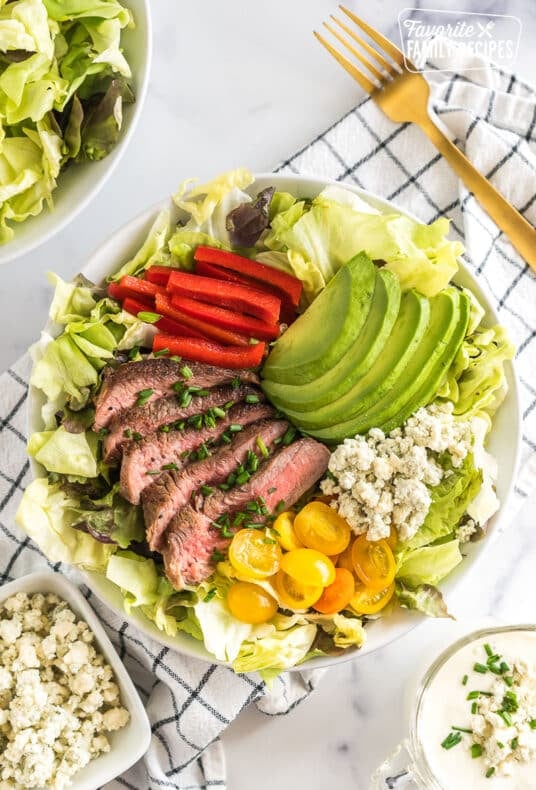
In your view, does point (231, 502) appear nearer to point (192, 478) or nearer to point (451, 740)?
point (192, 478)

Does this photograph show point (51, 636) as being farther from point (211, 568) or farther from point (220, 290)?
point (220, 290)

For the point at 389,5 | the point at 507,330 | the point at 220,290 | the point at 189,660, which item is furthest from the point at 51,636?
the point at 389,5

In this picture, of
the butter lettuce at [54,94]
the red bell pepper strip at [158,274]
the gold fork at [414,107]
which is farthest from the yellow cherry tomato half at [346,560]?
the butter lettuce at [54,94]

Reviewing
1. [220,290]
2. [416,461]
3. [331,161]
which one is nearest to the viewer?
[416,461]

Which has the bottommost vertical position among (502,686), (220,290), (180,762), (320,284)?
(502,686)

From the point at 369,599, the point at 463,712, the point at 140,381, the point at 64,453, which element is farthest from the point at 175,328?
the point at 463,712

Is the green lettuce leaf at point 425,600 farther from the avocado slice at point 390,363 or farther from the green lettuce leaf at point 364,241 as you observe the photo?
the green lettuce leaf at point 364,241

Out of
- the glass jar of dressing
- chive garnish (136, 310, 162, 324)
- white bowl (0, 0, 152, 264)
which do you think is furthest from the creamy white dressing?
white bowl (0, 0, 152, 264)
